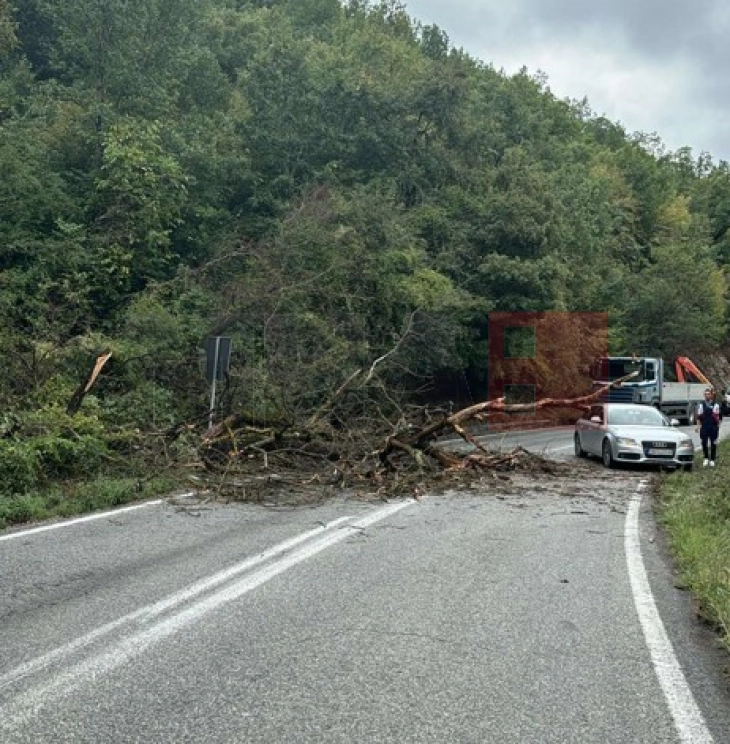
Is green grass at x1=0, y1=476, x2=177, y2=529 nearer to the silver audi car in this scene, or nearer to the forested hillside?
the forested hillside

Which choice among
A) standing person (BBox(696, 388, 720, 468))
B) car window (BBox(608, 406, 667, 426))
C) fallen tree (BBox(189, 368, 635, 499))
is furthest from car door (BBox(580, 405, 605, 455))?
fallen tree (BBox(189, 368, 635, 499))

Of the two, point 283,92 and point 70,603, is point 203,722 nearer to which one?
point 70,603

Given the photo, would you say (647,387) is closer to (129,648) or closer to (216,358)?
(216,358)

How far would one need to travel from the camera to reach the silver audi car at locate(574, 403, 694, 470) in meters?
16.8

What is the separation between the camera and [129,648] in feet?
16.5

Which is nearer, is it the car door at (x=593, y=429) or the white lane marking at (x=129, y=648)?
the white lane marking at (x=129, y=648)

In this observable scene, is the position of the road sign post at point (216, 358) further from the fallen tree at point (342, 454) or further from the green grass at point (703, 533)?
the green grass at point (703, 533)

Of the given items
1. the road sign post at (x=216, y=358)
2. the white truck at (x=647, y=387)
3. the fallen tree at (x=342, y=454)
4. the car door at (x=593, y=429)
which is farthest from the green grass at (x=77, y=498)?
the white truck at (x=647, y=387)

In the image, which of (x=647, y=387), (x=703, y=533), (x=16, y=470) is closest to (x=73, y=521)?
(x=16, y=470)

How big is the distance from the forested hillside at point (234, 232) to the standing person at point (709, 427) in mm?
7016

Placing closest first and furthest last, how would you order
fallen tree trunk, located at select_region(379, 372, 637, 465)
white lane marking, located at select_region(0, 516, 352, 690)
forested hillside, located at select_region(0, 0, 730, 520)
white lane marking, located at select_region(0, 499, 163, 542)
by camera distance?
1. white lane marking, located at select_region(0, 516, 352, 690)
2. white lane marking, located at select_region(0, 499, 163, 542)
3. fallen tree trunk, located at select_region(379, 372, 637, 465)
4. forested hillside, located at select_region(0, 0, 730, 520)

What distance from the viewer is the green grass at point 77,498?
9.79 m

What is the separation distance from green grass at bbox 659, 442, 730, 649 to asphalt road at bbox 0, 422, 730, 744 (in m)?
0.19

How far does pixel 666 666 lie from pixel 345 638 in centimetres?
Answer: 204
